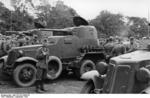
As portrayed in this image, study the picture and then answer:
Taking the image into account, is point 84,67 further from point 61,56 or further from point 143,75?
point 143,75

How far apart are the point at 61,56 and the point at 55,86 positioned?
127 cm

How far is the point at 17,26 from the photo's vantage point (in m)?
24.5

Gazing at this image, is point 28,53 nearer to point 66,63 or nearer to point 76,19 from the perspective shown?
point 66,63

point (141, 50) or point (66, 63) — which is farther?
point (66, 63)

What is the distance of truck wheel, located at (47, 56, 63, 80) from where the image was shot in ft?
25.8

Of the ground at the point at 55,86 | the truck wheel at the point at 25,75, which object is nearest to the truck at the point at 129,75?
the ground at the point at 55,86

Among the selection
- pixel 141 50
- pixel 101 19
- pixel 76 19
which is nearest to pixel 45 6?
pixel 101 19

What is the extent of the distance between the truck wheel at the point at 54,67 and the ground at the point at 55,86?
28cm

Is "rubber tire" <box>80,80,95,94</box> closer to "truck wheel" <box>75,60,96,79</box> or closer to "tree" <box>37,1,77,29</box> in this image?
"truck wheel" <box>75,60,96,79</box>

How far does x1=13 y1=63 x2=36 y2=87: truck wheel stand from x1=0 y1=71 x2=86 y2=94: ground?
0.18 m

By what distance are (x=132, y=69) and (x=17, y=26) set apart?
2223 centimetres

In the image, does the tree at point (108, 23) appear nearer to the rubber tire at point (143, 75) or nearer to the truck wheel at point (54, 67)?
the truck wheel at point (54, 67)

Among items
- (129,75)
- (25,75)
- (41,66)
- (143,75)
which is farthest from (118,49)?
(143,75)

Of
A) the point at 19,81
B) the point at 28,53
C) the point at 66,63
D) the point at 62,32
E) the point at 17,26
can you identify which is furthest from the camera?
the point at 17,26
